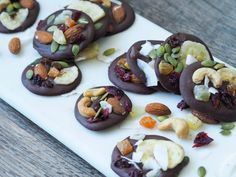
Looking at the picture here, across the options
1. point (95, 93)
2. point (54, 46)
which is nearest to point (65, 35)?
point (54, 46)

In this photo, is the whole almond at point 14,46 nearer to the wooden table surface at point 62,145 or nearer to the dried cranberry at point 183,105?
the wooden table surface at point 62,145

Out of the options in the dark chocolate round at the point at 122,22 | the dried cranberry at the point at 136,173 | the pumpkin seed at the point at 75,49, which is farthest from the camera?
the dark chocolate round at the point at 122,22

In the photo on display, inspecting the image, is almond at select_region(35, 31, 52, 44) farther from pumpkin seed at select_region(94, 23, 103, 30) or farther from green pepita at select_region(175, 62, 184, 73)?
green pepita at select_region(175, 62, 184, 73)

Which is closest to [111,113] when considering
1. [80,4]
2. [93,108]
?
[93,108]

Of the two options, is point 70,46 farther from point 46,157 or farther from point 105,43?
point 46,157

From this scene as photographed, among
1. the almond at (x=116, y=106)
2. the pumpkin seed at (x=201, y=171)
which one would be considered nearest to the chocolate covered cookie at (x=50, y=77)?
the almond at (x=116, y=106)

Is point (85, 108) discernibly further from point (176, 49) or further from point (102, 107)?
point (176, 49)

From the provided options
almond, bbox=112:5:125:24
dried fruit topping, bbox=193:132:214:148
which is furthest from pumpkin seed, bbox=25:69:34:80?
dried fruit topping, bbox=193:132:214:148
